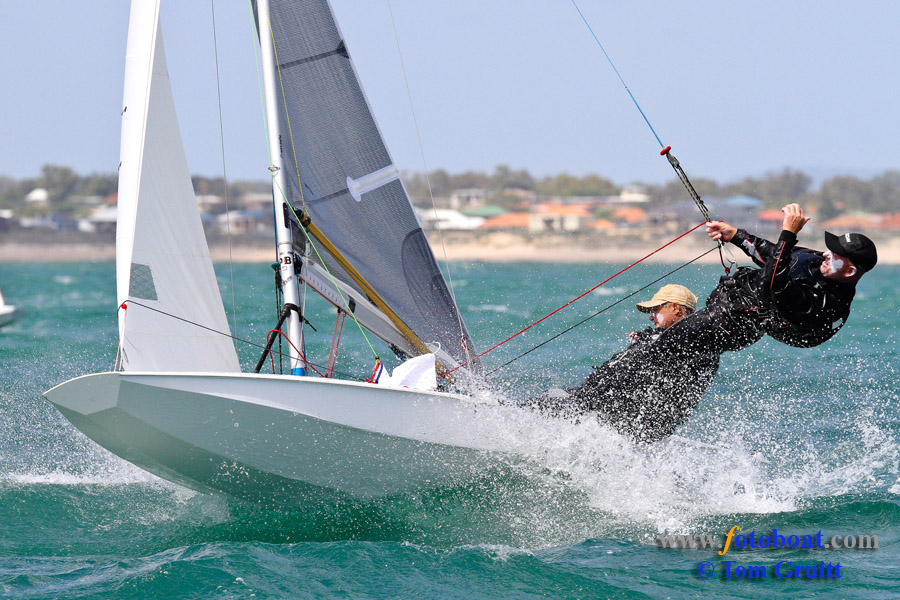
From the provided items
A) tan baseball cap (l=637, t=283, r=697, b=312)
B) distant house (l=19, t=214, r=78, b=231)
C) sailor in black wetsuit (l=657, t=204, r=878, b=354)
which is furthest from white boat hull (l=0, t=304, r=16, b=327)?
distant house (l=19, t=214, r=78, b=231)

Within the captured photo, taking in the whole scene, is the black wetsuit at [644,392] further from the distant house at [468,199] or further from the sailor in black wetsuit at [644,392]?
the distant house at [468,199]

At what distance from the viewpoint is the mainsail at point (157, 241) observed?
174 inches

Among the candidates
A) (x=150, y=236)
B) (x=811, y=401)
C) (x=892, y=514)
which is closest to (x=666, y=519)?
(x=892, y=514)

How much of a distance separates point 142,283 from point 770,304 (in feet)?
9.36

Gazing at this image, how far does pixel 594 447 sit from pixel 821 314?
1212 mm

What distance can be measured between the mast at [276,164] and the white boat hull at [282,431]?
84cm

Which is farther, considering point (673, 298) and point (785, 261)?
point (673, 298)

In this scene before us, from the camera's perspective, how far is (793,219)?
4277mm

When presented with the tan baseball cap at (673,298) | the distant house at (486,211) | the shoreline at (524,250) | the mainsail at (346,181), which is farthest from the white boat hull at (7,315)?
the distant house at (486,211)

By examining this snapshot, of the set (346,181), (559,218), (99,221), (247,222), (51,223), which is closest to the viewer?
(346,181)

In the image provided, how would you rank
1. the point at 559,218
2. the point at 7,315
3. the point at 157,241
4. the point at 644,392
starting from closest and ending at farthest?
1. the point at 157,241
2. the point at 644,392
3. the point at 7,315
4. the point at 559,218

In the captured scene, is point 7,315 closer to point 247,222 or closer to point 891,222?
point 247,222

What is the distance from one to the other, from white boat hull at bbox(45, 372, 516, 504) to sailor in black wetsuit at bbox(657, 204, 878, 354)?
1028mm

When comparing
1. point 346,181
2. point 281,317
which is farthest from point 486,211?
point 281,317
